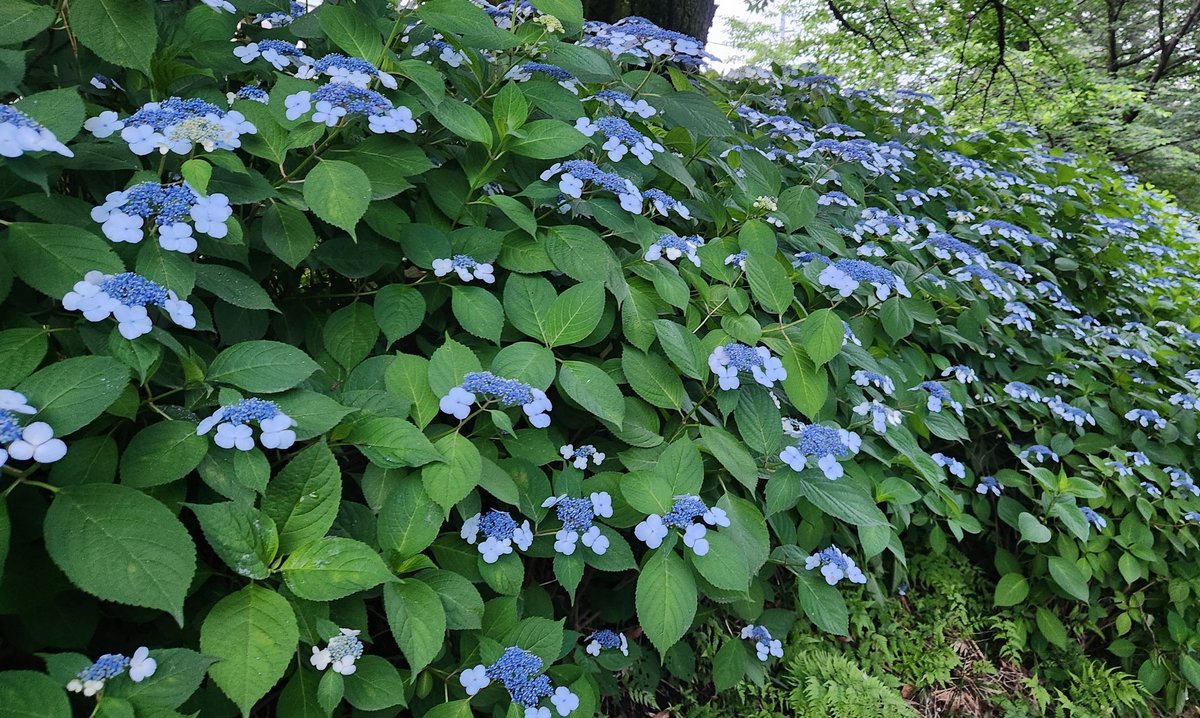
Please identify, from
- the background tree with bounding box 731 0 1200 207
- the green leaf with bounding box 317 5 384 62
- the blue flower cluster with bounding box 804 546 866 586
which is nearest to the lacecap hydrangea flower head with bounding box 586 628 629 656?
the blue flower cluster with bounding box 804 546 866 586

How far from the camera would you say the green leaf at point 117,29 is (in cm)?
112

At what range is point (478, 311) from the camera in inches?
56.7

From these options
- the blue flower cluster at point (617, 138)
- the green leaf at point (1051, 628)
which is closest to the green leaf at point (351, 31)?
the blue flower cluster at point (617, 138)

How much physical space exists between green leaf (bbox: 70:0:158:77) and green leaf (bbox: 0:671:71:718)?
93cm

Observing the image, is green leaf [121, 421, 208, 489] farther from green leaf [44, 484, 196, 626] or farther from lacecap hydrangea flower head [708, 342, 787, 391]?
lacecap hydrangea flower head [708, 342, 787, 391]

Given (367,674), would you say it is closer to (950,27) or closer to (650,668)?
(650,668)

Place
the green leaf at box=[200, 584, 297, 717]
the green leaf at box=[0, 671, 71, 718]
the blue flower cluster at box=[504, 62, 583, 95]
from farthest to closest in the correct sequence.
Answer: the blue flower cluster at box=[504, 62, 583, 95]
the green leaf at box=[200, 584, 297, 717]
the green leaf at box=[0, 671, 71, 718]

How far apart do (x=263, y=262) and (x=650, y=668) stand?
1429mm

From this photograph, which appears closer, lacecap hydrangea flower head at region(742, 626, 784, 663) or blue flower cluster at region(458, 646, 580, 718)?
blue flower cluster at region(458, 646, 580, 718)

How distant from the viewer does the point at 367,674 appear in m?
1.07

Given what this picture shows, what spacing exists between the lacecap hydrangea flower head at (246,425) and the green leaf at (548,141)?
85 centimetres

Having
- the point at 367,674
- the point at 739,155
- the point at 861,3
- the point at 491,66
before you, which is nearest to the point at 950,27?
the point at 861,3

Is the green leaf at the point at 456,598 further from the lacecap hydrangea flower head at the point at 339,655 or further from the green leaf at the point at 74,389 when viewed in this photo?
the green leaf at the point at 74,389

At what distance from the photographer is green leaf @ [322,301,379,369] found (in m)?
1.40
